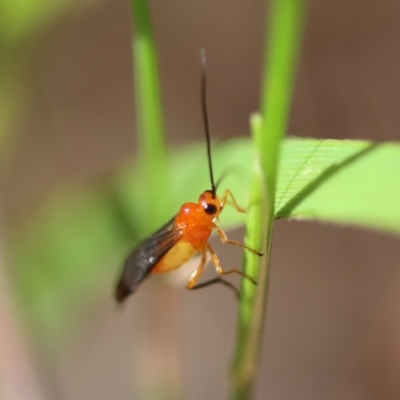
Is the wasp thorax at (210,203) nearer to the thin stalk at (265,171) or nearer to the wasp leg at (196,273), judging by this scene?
the wasp leg at (196,273)

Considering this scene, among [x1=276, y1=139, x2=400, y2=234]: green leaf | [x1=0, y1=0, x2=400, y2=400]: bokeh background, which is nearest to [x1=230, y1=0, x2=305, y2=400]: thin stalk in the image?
[x1=276, y1=139, x2=400, y2=234]: green leaf

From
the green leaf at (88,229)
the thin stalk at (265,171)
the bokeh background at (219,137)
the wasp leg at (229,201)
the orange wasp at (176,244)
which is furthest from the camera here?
the bokeh background at (219,137)

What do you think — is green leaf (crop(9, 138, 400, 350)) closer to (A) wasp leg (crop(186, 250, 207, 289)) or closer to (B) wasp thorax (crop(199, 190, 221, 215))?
(B) wasp thorax (crop(199, 190, 221, 215))

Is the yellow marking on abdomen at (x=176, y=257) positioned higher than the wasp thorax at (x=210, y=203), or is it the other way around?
the wasp thorax at (x=210, y=203)

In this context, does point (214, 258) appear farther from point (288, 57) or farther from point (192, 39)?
point (192, 39)

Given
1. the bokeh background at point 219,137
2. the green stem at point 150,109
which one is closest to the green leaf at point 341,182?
the green stem at point 150,109

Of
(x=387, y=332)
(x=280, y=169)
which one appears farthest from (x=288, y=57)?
(x=387, y=332)

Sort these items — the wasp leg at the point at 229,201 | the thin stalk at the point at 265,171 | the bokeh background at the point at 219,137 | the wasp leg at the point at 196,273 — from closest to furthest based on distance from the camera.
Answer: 1. the thin stalk at the point at 265,171
2. the wasp leg at the point at 229,201
3. the wasp leg at the point at 196,273
4. the bokeh background at the point at 219,137
